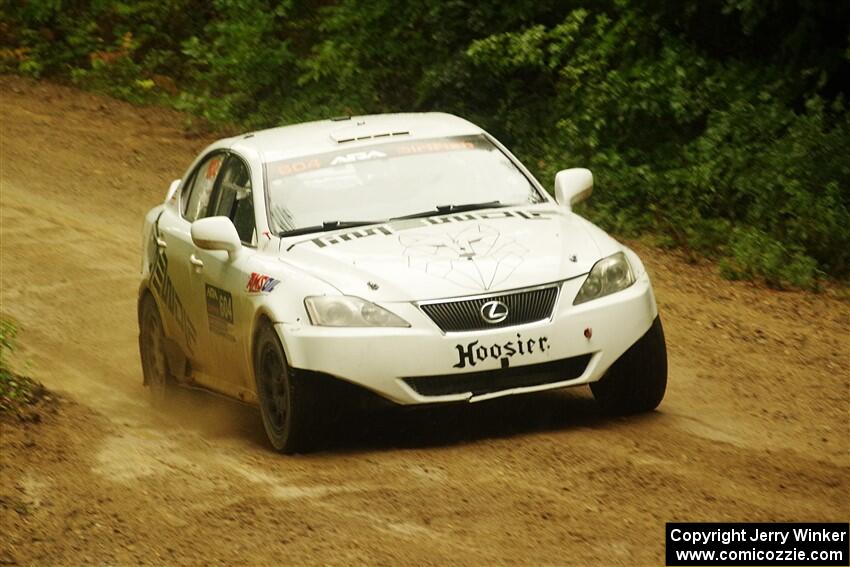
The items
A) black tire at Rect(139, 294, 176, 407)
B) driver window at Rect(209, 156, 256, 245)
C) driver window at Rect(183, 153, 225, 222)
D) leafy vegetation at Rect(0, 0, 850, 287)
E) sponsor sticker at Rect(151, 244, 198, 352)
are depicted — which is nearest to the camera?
driver window at Rect(209, 156, 256, 245)

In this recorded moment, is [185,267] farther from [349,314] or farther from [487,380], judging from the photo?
[487,380]

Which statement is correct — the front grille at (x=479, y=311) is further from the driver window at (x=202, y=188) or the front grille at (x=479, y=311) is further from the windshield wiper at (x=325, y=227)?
the driver window at (x=202, y=188)

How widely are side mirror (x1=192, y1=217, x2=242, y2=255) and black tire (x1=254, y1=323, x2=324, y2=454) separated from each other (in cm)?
67

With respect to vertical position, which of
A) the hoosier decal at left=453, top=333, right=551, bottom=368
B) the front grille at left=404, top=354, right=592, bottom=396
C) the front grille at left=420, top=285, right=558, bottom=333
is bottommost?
the front grille at left=404, top=354, right=592, bottom=396

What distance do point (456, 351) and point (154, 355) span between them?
343 cm

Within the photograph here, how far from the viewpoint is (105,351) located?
42.0 ft

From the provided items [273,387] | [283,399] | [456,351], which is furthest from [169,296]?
[456,351]

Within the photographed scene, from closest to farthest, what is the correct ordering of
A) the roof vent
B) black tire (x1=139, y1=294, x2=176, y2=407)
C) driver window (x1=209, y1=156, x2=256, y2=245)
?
driver window (x1=209, y1=156, x2=256, y2=245), the roof vent, black tire (x1=139, y1=294, x2=176, y2=407)

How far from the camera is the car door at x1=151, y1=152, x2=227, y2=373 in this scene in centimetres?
964

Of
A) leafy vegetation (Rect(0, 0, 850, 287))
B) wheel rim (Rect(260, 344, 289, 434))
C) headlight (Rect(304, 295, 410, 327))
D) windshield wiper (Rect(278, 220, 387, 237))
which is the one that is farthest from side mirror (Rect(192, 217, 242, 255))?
leafy vegetation (Rect(0, 0, 850, 287))

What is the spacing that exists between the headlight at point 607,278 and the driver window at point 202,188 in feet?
8.93

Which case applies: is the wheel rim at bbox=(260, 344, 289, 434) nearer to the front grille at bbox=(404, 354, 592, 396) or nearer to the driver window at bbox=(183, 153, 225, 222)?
the front grille at bbox=(404, 354, 592, 396)

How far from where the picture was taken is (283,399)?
823 centimetres

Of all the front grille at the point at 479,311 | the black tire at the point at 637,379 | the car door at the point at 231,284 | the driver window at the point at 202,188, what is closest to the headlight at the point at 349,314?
the front grille at the point at 479,311
